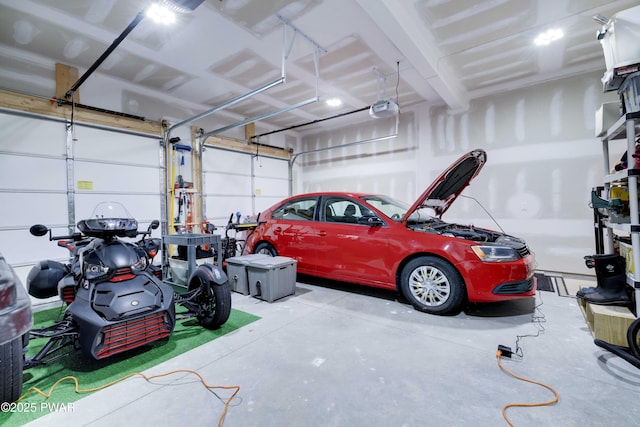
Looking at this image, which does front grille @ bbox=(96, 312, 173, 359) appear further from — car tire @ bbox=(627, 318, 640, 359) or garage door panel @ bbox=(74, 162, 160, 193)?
garage door panel @ bbox=(74, 162, 160, 193)

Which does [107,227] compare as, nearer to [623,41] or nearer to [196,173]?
[196,173]

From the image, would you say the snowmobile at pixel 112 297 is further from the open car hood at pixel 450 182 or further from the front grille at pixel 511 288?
the front grille at pixel 511 288

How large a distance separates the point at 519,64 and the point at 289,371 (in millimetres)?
5339

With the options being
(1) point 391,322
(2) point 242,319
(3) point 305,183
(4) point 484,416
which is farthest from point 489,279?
(3) point 305,183

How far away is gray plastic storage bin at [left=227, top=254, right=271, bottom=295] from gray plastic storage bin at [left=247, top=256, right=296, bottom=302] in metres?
0.08

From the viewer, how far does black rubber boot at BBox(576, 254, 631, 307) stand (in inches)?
91.8

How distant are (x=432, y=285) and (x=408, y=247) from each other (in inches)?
18.1

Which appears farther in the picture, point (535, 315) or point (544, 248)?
point (544, 248)

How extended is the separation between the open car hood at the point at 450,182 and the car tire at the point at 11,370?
3173 mm

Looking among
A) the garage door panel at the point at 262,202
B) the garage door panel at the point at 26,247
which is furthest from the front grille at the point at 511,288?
the garage door panel at the point at 26,247

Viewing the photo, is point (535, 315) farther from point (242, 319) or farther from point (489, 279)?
point (242, 319)

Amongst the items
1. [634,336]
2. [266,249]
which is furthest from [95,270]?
[634,336]

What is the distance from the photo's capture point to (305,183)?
8125 mm

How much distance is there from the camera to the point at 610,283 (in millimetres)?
2402
